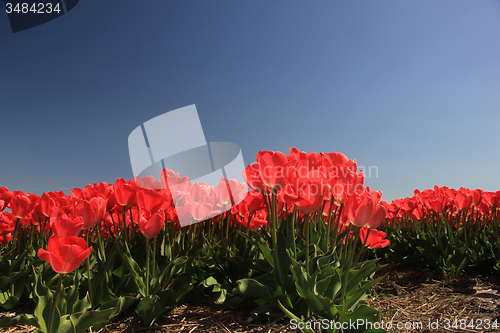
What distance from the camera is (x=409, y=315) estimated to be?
2225 mm

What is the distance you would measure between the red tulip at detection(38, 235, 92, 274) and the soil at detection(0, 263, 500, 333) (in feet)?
2.67

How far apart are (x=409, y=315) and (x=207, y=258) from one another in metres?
1.69

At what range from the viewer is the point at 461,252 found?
11.8 ft

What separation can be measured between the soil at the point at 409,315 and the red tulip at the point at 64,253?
815mm

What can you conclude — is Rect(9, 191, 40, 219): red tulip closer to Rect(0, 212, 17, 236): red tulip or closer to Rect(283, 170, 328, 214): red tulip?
Rect(0, 212, 17, 236): red tulip

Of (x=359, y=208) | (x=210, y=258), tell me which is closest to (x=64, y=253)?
(x=210, y=258)

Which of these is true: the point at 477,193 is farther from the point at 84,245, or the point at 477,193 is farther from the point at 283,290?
the point at 84,245

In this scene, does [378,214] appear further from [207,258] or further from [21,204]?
[21,204]

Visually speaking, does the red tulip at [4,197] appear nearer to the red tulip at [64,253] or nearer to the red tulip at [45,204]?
the red tulip at [45,204]

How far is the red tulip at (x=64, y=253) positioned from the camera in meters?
1.26

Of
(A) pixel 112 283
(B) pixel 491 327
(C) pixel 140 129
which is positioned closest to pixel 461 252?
(B) pixel 491 327

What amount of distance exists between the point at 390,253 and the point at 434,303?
2375mm

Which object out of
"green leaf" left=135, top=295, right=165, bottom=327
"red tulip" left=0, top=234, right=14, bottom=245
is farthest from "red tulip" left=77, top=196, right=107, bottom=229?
"red tulip" left=0, top=234, right=14, bottom=245

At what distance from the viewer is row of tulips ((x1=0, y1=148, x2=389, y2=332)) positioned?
63.0 inches
